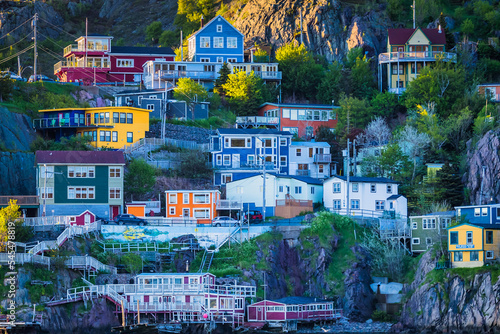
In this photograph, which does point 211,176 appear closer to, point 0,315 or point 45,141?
point 45,141

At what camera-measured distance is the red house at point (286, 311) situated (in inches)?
3039

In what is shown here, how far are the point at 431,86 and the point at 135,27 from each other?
77.7 metres

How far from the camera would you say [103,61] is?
135875 mm

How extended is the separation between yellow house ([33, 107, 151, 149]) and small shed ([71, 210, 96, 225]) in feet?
69.1

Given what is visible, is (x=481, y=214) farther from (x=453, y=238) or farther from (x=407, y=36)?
(x=407, y=36)

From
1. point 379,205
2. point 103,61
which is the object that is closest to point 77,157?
point 379,205

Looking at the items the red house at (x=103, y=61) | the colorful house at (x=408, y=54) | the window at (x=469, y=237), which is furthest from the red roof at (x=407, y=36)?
the window at (x=469, y=237)

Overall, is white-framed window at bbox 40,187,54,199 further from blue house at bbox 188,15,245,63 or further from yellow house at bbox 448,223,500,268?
blue house at bbox 188,15,245,63

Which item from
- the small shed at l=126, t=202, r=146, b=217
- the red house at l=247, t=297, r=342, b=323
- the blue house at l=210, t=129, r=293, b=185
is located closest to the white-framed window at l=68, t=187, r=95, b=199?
the small shed at l=126, t=202, r=146, b=217

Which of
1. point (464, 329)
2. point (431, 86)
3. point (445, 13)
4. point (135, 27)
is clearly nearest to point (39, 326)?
point (464, 329)

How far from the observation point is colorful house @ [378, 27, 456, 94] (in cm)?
12544

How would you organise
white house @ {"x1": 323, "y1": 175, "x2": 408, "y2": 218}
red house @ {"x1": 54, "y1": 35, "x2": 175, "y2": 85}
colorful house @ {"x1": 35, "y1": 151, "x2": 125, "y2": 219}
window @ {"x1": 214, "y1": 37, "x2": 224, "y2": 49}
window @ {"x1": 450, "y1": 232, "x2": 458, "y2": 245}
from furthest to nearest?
window @ {"x1": 214, "y1": 37, "x2": 224, "y2": 49} → red house @ {"x1": 54, "y1": 35, "x2": 175, "y2": 85} → white house @ {"x1": 323, "y1": 175, "x2": 408, "y2": 218} → colorful house @ {"x1": 35, "y1": 151, "x2": 125, "y2": 219} → window @ {"x1": 450, "y1": 232, "x2": 458, "y2": 245}

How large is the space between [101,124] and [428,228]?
38.9 meters

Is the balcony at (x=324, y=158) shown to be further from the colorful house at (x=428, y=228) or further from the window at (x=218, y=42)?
the window at (x=218, y=42)
